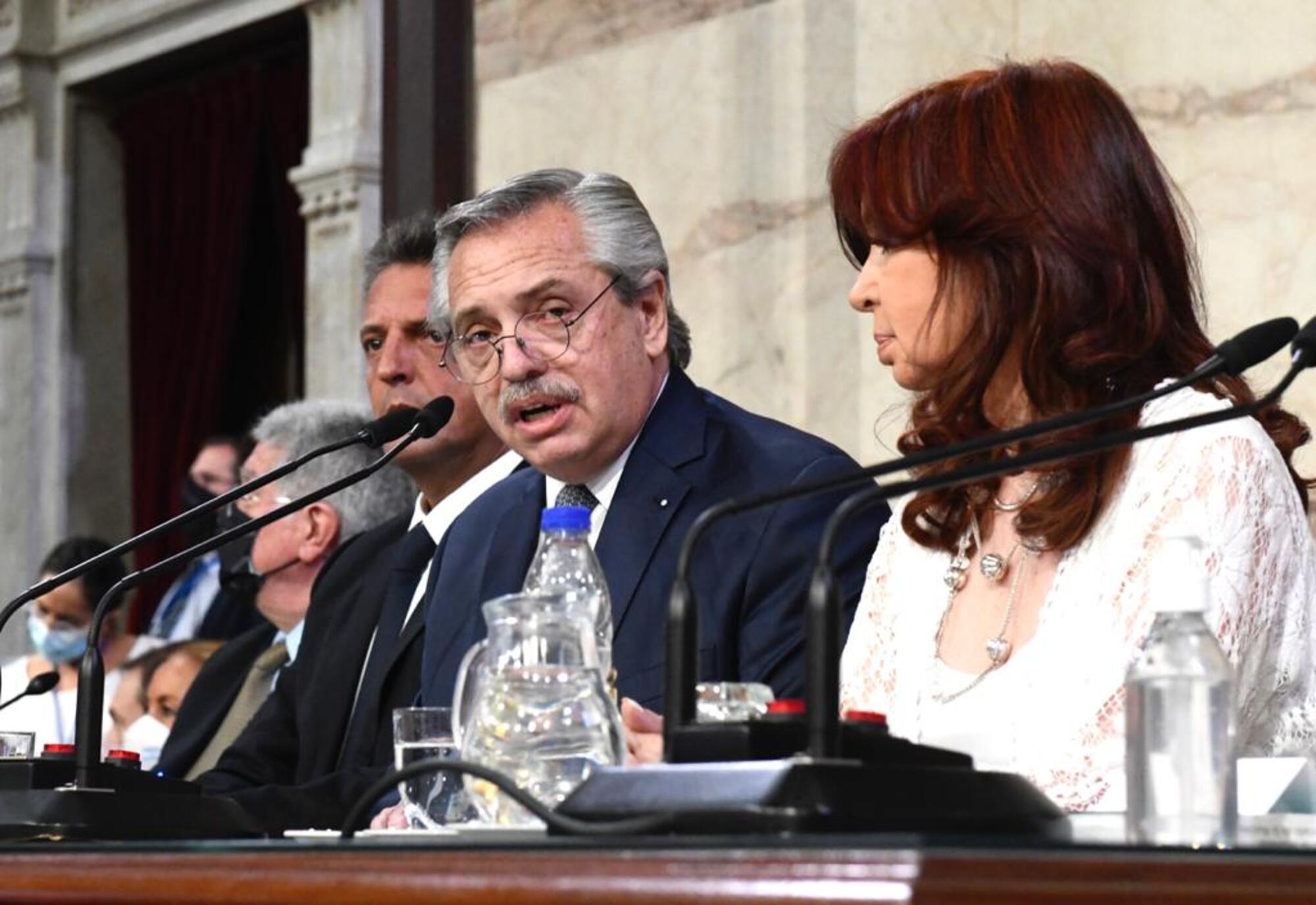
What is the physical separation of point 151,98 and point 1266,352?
7.52 meters

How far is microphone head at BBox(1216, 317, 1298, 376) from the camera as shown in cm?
196

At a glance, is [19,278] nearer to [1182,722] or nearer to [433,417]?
[433,417]

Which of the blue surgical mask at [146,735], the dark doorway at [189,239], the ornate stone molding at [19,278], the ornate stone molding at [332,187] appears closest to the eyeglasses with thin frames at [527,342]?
the blue surgical mask at [146,735]

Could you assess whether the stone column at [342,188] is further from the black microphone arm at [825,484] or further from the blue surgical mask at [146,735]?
the black microphone arm at [825,484]

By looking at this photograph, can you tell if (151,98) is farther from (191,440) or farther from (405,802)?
(405,802)

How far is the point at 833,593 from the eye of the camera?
1622 mm

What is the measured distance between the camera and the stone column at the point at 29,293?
8.88 m

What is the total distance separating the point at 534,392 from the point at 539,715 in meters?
1.51

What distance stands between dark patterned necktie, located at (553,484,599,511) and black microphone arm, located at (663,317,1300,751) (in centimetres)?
166

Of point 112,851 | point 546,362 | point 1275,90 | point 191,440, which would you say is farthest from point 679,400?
point 191,440

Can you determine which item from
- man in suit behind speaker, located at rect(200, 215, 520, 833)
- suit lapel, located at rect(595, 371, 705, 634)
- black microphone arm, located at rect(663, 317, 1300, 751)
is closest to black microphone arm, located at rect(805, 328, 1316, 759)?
black microphone arm, located at rect(663, 317, 1300, 751)

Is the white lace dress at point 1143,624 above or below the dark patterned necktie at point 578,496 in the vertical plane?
below

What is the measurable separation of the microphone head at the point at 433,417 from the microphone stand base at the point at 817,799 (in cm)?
145

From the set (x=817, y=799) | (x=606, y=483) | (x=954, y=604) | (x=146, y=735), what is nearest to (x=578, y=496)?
(x=606, y=483)
